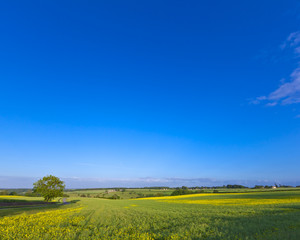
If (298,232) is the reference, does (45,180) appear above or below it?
above

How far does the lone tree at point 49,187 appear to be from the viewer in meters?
66.5

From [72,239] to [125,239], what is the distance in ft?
15.9

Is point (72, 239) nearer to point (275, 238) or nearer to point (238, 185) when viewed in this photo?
point (275, 238)

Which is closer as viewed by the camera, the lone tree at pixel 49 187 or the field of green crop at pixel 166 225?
Answer: the field of green crop at pixel 166 225

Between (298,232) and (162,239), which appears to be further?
(162,239)

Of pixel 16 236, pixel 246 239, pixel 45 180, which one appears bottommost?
pixel 16 236

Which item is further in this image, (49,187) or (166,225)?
(49,187)

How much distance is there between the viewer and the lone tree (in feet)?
218

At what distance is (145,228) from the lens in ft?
59.5

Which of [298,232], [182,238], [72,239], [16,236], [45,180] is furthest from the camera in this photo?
[45,180]

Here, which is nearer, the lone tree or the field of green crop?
the field of green crop

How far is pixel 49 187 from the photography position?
68.2 metres

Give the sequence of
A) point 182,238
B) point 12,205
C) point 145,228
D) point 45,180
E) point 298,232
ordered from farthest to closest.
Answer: point 45,180 → point 12,205 → point 145,228 → point 182,238 → point 298,232

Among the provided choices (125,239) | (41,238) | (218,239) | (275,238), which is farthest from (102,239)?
(275,238)
